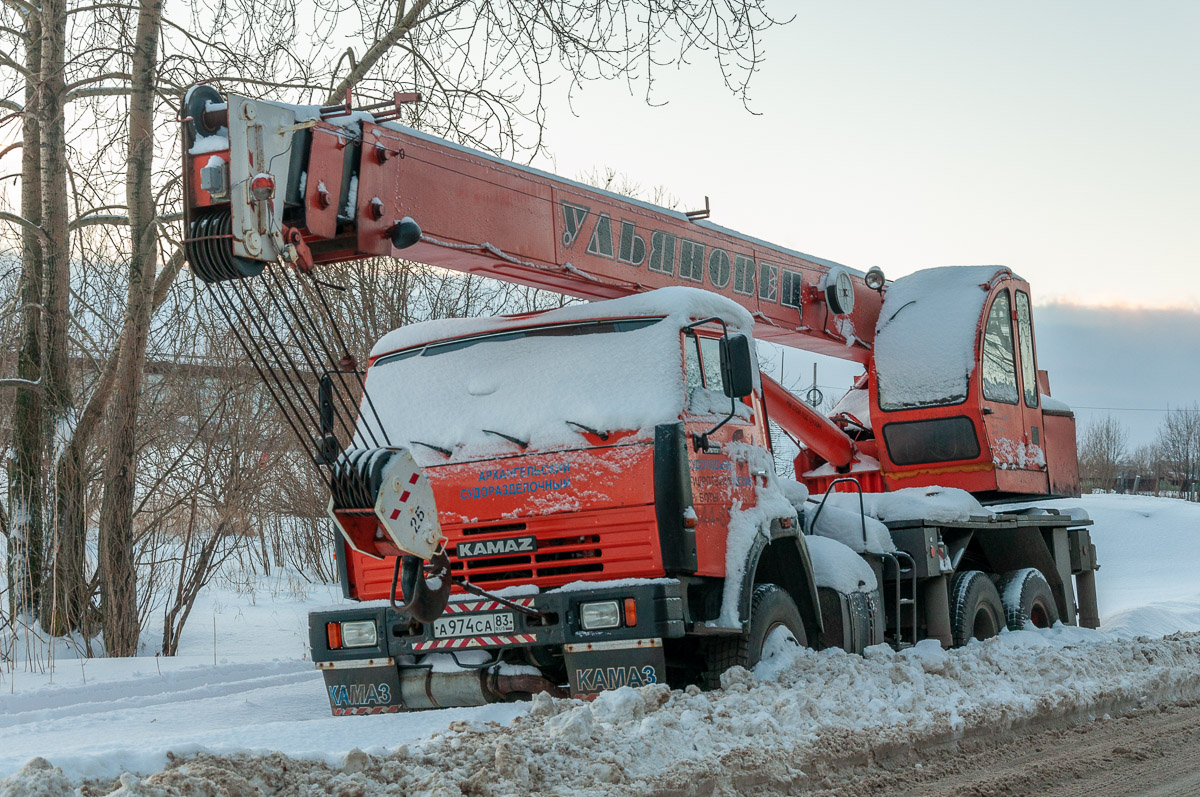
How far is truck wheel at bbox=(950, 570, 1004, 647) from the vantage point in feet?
32.3

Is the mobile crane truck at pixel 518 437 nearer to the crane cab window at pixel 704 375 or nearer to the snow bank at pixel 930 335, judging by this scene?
the crane cab window at pixel 704 375

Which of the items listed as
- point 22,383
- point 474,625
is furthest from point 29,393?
point 474,625

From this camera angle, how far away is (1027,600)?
10.7m

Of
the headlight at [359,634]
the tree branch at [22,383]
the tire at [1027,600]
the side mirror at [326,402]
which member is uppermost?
the tree branch at [22,383]

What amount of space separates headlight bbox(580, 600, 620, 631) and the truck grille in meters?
0.21

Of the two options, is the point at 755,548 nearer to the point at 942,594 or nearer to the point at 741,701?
the point at 741,701

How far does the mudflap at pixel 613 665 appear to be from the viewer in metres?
6.27

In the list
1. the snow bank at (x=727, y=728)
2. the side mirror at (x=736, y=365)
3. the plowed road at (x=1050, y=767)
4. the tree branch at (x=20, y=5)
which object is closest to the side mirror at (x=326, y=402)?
the snow bank at (x=727, y=728)

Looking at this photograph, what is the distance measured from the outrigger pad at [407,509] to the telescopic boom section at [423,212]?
1178 mm

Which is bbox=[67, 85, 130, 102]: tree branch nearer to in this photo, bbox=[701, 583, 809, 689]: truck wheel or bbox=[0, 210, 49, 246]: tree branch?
bbox=[0, 210, 49, 246]: tree branch

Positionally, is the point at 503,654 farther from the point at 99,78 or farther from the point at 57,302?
the point at 99,78

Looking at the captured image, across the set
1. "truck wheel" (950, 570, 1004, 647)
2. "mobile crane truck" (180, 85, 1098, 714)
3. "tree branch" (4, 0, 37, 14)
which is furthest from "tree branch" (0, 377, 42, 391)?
"truck wheel" (950, 570, 1004, 647)

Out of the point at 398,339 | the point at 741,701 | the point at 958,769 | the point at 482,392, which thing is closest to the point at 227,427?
the point at 398,339

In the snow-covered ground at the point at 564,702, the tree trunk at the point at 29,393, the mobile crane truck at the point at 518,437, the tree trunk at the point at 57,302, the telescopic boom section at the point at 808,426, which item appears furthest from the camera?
the tree trunk at the point at 57,302
